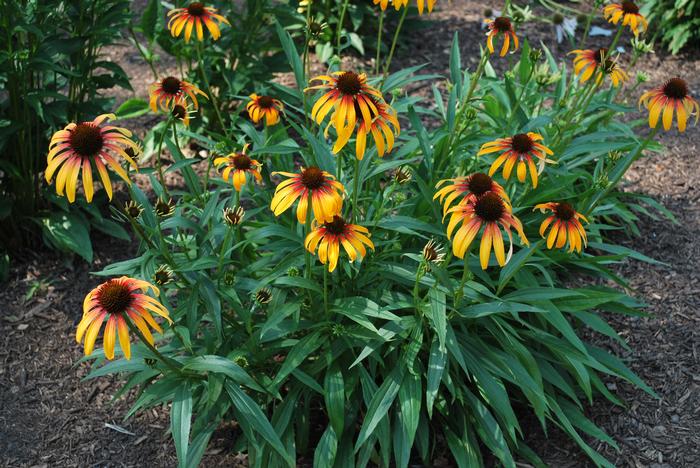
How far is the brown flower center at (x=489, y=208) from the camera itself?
2.01m

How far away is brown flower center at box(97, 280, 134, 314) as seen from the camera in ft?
6.05

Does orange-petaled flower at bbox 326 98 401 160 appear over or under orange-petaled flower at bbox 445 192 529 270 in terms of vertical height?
over

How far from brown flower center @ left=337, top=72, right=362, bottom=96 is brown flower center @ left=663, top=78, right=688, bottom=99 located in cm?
111

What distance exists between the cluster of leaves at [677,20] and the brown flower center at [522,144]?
3585 mm

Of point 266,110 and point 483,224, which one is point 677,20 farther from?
point 483,224

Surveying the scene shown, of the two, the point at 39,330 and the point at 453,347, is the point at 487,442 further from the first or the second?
the point at 39,330

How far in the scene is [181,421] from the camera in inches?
87.8

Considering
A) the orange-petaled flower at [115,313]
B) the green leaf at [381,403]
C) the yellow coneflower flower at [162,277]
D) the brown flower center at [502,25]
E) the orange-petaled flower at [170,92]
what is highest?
the brown flower center at [502,25]

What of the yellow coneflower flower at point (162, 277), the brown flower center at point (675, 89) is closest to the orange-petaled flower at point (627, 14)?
the brown flower center at point (675, 89)

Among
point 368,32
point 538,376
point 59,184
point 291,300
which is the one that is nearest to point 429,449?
point 538,376

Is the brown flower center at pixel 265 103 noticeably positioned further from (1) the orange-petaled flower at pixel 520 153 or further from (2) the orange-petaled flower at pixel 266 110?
(1) the orange-petaled flower at pixel 520 153

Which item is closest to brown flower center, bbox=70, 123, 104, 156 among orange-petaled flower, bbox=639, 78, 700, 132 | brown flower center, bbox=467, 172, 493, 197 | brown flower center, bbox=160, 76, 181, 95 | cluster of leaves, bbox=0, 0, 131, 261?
brown flower center, bbox=160, 76, 181, 95

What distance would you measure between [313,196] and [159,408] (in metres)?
1.35

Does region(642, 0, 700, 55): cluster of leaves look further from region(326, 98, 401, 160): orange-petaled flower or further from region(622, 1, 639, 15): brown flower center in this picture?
region(326, 98, 401, 160): orange-petaled flower
